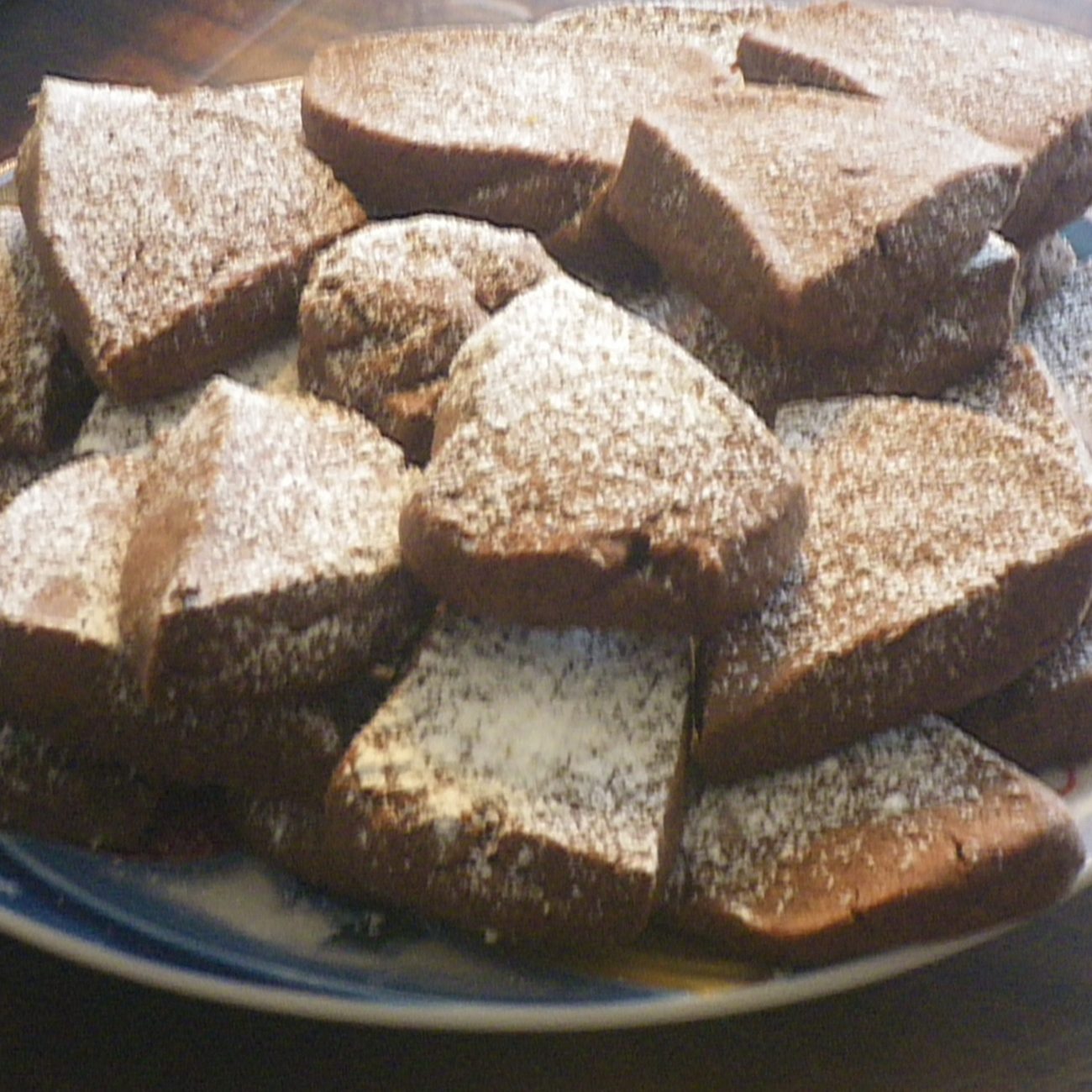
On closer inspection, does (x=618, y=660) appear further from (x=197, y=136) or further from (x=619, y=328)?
(x=197, y=136)

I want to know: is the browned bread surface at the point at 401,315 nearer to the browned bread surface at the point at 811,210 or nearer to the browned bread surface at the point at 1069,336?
the browned bread surface at the point at 811,210

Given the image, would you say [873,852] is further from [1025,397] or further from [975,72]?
[975,72]

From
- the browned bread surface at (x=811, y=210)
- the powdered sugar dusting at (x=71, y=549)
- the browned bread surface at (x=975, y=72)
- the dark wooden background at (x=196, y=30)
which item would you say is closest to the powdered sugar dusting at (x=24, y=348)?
the powdered sugar dusting at (x=71, y=549)

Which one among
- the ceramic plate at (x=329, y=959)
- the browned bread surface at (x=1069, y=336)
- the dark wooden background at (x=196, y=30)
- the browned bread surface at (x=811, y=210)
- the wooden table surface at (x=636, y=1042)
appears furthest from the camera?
the dark wooden background at (x=196, y=30)

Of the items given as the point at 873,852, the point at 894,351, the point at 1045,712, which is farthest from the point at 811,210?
the point at 873,852

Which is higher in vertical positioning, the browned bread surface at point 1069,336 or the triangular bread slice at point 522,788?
the browned bread surface at point 1069,336
